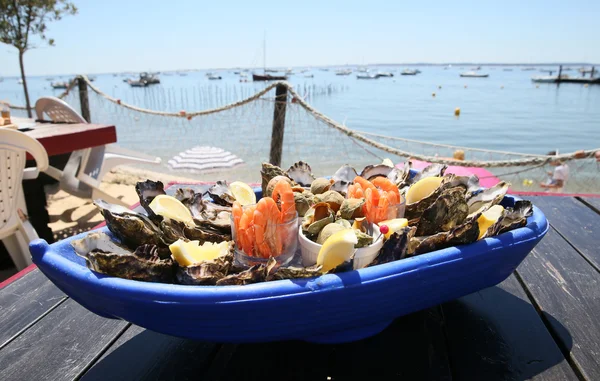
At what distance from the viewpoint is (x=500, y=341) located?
0.93 metres

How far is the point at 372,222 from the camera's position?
940mm

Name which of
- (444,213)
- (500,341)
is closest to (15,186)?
(444,213)

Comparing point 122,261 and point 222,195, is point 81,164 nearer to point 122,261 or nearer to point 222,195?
point 222,195

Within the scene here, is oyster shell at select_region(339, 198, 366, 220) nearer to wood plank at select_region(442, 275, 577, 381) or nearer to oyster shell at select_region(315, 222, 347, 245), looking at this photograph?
oyster shell at select_region(315, 222, 347, 245)

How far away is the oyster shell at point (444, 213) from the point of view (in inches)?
36.6

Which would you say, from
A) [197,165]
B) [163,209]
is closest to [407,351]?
[163,209]

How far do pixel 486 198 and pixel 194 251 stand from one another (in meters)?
0.78

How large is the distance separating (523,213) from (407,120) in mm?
24787

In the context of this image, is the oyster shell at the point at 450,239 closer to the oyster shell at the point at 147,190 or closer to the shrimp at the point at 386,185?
the shrimp at the point at 386,185

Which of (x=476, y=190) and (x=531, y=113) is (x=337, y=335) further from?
(x=531, y=113)

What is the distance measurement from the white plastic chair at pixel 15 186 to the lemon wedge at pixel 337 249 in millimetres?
2331

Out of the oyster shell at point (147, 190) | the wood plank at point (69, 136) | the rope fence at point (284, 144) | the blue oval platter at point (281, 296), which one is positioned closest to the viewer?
the blue oval platter at point (281, 296)

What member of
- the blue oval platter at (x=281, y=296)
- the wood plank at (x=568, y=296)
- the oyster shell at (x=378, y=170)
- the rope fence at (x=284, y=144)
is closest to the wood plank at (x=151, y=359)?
the blue oval platter at (x=281, y=296)

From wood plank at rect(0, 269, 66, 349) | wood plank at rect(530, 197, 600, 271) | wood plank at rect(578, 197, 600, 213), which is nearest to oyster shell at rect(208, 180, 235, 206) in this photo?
wood plank at rect(0, 269, 66, 349)
